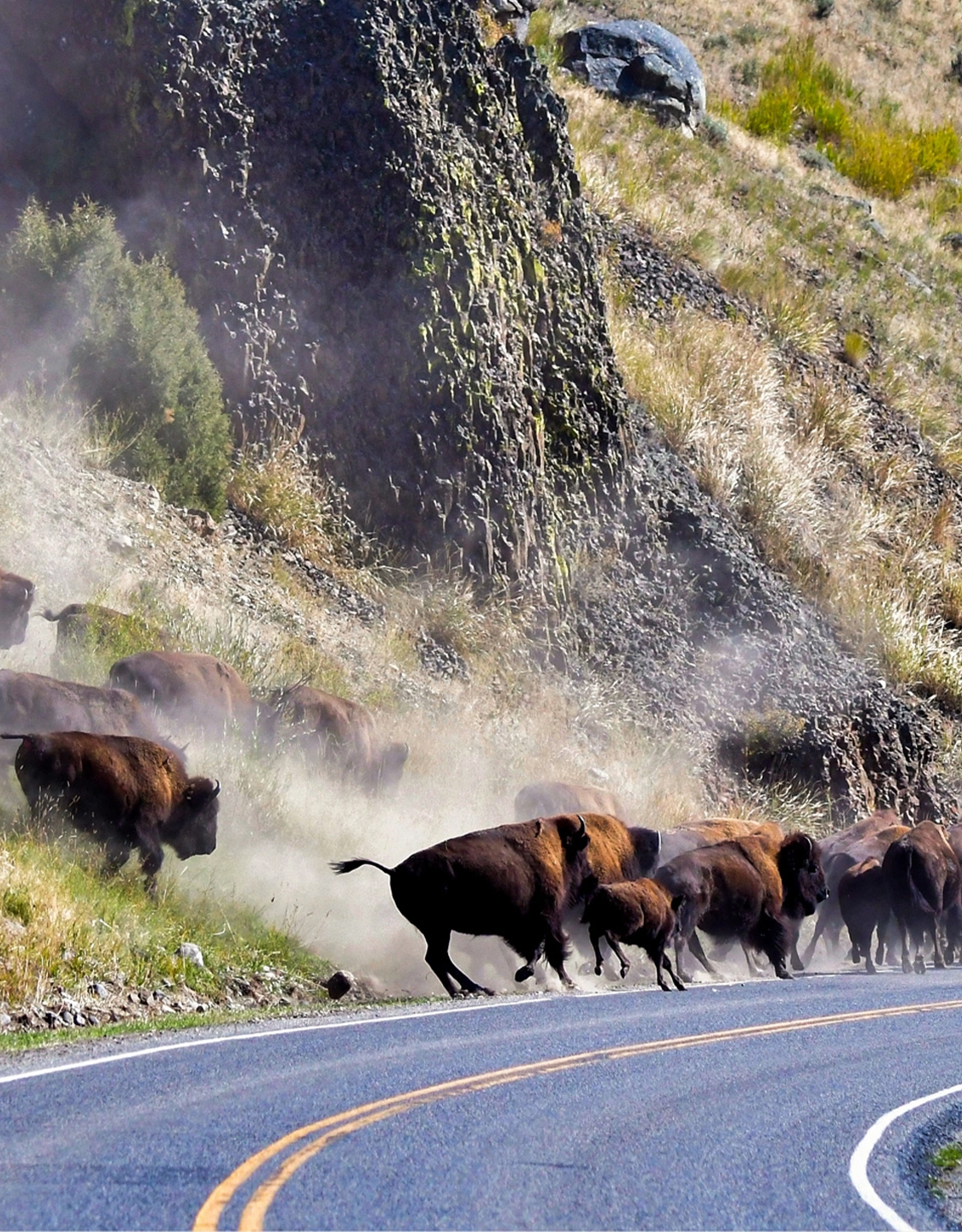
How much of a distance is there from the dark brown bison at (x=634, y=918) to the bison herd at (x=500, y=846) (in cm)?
2

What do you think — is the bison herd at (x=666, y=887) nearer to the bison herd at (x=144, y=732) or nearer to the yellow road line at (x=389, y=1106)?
the bison herd at (x=144, y=732)

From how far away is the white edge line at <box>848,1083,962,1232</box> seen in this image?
26.7ft

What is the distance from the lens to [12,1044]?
1138cm

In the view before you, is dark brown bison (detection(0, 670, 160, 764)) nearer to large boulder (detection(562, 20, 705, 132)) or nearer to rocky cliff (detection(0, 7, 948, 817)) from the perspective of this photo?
rocky cliff (detection(0, 7, 948, 817))

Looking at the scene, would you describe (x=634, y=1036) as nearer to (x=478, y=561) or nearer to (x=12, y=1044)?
(x=12, y=1044)

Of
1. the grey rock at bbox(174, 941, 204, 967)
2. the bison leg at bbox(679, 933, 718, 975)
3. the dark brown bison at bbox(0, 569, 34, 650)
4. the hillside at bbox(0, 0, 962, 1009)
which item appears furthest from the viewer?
the hillside at bbox(0, 0, 962, 1009)

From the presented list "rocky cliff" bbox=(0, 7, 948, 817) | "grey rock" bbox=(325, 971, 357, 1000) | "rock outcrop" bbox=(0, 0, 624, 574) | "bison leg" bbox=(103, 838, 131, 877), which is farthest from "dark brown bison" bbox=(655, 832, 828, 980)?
"rock outcrop" bbox=(0, 0, 624, 574)

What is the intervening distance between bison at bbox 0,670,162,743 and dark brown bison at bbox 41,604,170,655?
7.92 feet

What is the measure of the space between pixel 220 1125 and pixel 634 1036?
16.6 feet

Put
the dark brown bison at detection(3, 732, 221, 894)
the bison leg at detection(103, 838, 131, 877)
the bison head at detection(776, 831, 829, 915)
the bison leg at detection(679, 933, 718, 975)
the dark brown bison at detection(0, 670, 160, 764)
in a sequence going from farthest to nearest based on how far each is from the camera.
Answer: the bison head at detection(776, 831, 829, 915)
the bison leg at detection(679, 933, 718, 975)
the dark brown bison at detection(0, 670, 160, 764)
the bison leg at detection(103, 838, 131, 877)
the dark brown bison at detection(3, 732, 221, 894)

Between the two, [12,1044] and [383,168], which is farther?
[383,168]

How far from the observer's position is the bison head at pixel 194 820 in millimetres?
16031

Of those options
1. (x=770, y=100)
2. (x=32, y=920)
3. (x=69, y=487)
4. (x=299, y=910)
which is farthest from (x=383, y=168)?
(x=770, y=100)

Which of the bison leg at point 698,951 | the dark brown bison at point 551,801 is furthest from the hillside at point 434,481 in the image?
the bison leg at point 698,951
